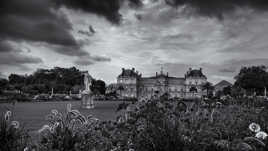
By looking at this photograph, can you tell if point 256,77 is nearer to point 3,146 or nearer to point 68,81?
point 68,81

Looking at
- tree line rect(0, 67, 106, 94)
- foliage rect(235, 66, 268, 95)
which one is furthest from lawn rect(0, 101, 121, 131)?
tree line rect(0, 67, 106, 94)

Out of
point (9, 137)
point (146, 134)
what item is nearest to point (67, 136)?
point (9, 137)

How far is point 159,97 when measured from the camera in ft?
19.8

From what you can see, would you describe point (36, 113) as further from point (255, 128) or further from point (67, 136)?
point (255, 128)

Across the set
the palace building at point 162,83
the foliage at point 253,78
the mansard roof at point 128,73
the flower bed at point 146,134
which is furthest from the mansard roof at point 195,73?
the flower bed at point 146,134

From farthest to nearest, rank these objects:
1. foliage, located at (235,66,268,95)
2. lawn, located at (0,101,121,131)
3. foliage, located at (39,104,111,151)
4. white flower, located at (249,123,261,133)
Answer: foliage, located at (235,66,268,95), lawn, located at (0,101,121,131), foliage, located at (39,104,111,151), white flower, located at (249,123,261,133)

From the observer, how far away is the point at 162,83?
528 feet

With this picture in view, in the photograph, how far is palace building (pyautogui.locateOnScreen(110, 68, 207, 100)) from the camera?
155 metres

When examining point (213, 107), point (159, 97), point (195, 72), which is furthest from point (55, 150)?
point (195, 72)

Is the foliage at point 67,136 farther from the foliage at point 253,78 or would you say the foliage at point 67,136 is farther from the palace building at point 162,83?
the palace building at point 162,83

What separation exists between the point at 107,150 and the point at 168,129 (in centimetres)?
144

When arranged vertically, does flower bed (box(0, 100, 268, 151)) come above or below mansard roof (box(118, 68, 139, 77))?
below

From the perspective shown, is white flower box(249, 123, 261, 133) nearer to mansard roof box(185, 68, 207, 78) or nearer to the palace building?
the palace building

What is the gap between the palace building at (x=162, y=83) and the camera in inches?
6112
